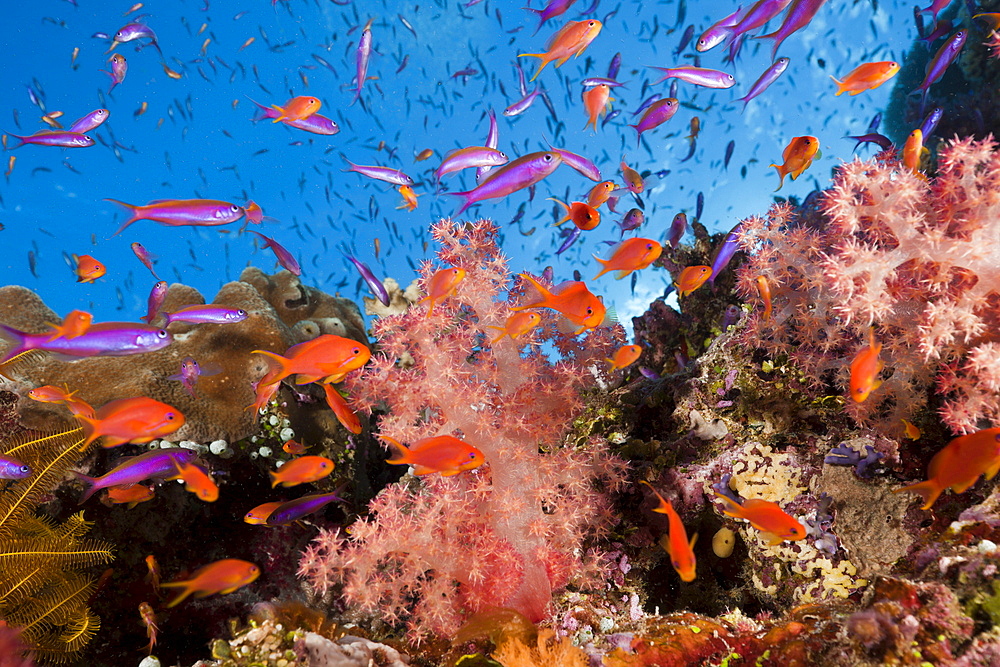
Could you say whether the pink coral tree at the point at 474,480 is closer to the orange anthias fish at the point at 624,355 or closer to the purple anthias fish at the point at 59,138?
the orange anthias fish at the point at 624,355

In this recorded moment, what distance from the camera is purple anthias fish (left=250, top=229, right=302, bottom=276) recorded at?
5.59 m

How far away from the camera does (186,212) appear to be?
12.7 ft

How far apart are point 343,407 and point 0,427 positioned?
301cm

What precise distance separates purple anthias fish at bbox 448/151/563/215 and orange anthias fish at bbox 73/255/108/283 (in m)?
4.20

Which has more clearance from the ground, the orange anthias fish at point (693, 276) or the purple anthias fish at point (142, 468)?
the orange anthias fish at point (693, 276)

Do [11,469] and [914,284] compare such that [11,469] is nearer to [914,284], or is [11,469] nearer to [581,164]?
[581,164]

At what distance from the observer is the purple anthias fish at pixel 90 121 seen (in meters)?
5.58

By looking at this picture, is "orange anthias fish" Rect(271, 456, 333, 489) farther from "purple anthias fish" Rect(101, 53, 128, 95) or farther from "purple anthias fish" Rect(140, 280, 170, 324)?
"purple anthias fish" Rect(101, 53, 128, 95)

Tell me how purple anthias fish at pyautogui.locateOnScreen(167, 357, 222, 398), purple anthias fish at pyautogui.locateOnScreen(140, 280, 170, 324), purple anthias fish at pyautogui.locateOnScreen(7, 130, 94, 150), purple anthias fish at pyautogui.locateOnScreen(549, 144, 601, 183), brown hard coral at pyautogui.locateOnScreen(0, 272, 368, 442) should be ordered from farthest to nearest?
purple anthias fish at pyautogui.locateOnScreen(7, 130, 94, 150)
purple anthias fish at pyautogui.locateOnScreen(140, 280, 170, 324)
purple anthias fish at pyautogui.locateOnScreen(167, 357, 222, 398)
brown hard coral at pyautogui.locateOnScreen(0, 272, 368, 442)
purple anthias fish at pyautogui.locateOnScreen(549, 144, 601, 183)

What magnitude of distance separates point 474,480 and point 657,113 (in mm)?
4249

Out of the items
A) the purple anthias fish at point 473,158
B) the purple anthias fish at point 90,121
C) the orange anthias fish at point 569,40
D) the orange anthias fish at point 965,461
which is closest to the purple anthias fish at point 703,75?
the orange anthias fish at point 569,40

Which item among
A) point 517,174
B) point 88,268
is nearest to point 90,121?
point 88,268

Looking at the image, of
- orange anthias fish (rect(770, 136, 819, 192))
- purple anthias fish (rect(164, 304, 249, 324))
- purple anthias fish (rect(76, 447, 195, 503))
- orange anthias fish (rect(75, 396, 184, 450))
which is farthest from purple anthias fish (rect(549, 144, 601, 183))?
purple anthias fish (rect(76, 447, 195, 503))

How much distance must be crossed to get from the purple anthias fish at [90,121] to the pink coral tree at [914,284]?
7608 mm
